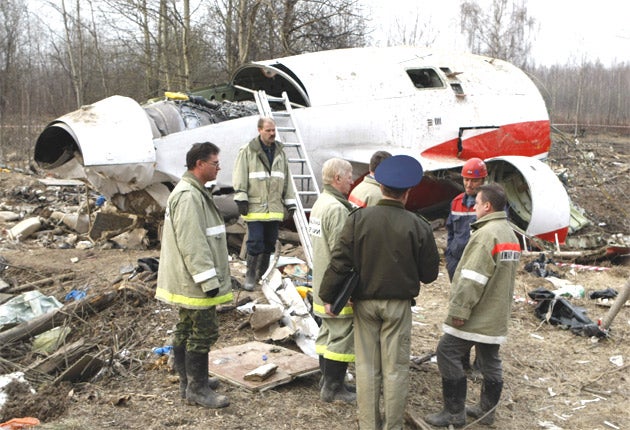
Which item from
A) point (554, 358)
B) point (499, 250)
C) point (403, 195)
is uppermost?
point (403, 195)

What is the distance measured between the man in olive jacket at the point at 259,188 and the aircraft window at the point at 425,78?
14.7 feet

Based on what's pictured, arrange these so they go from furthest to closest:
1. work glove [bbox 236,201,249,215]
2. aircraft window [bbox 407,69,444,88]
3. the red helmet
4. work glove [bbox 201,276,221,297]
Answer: aircraft window [bbox 407,69,444,88]
work glove [bbox 236,201,249,215]
the red helmet
work glove [bbox 201,276,221,297]

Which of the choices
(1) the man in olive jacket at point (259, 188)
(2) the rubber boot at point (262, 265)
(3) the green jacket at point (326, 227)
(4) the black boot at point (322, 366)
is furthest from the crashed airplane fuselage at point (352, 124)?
(4) the black boot at point (322, 366)

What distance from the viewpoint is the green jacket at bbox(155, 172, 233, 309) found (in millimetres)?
4129

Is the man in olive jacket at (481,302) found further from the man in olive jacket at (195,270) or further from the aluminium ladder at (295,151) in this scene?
the aluminium ladder at (295,151)

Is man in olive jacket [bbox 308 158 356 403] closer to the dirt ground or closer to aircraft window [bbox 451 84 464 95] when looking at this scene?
the dirt ground

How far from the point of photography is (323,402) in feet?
15.1

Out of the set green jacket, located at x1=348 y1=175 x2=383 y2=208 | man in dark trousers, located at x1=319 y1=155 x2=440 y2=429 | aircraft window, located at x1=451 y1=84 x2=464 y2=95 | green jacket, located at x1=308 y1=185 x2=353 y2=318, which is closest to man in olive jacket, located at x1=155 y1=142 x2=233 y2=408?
green jacket, located at x1=308 y1=185 x2=353 y2=318

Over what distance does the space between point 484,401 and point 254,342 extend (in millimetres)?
2151

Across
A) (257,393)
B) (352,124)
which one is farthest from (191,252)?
(352,124)

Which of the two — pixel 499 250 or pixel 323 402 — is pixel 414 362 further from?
pixel 499 250

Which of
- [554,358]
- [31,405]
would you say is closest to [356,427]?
[31,405]

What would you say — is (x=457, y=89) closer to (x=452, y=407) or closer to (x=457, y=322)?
(x=457, y=322)

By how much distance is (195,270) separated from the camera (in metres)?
4.11
